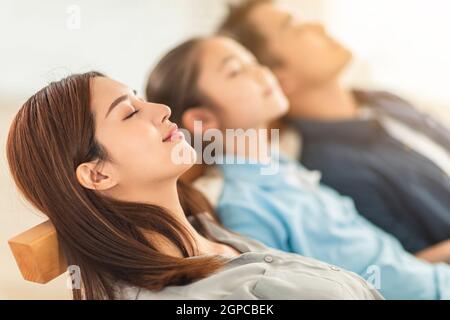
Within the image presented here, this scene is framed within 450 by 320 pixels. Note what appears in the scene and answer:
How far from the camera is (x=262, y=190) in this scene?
3.54 ft

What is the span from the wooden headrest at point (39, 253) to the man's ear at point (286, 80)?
0.69m

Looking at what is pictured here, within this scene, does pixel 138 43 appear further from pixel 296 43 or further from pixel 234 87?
pixel 296 43

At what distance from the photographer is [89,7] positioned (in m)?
1.03

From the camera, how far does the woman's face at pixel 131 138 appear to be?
790mm

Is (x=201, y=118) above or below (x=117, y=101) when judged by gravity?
below

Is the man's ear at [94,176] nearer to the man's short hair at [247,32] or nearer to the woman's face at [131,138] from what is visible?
the woman's face at [131,138]

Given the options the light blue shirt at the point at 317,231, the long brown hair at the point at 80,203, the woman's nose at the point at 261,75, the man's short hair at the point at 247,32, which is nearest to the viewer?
the long brown hair at the point at 80,203

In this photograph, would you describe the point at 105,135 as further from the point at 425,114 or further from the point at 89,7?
the point at 425,114

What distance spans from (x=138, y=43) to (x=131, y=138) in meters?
0.38

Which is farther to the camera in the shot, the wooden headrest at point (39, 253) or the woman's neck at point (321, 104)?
the woman's neck at point (321, 104)

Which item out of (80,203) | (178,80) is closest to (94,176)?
(80,203)

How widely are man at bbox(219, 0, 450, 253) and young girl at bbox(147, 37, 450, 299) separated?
9 centimetres

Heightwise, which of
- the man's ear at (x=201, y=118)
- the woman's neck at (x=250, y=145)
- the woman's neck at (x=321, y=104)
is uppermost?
the man's ear at (x=201, y=118)

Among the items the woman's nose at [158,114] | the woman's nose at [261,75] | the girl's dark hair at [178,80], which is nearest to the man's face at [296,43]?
the woman's nose at [261,75]
